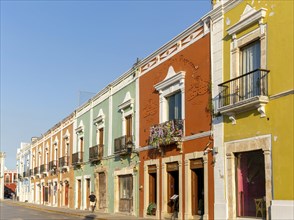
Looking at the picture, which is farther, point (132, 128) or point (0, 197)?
point (0, 197)

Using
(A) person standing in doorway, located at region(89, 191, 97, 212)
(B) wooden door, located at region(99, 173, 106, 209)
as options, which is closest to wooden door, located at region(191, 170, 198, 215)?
(B) wooden door, located at region(99, 173, 106, 209)

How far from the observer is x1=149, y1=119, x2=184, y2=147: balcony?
19.9 m

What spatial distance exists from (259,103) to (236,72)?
2.13 m

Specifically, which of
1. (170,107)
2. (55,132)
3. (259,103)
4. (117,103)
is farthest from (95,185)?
(259,103)

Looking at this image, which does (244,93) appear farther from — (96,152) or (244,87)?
(96,152)

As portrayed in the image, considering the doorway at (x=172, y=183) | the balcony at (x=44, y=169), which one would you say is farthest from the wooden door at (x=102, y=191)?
the balcony at (x=44, y=169)

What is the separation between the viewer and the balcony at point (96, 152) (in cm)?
3008

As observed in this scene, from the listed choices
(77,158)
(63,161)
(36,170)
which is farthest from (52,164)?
(77,158)

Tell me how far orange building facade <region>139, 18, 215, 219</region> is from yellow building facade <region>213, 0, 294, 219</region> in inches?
57.5

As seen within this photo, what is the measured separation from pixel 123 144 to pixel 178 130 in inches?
261

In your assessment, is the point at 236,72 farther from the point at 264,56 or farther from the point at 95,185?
the point at 95,185

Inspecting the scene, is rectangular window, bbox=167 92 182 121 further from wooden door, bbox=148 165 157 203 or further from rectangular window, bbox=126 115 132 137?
rectangular window, bbox=126 115 132 137

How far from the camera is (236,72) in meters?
16.3

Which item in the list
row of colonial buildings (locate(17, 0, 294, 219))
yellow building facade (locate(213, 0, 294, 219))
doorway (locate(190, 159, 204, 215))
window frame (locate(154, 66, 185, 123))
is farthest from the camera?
window frame (locate(154, 66, 185, 123))
